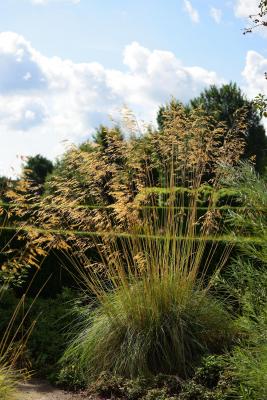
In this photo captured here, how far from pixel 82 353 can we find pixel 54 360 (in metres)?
0.55

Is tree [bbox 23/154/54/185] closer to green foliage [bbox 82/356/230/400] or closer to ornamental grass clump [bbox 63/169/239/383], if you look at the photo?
ornamental grass clump [bbox 63/169/239/383]

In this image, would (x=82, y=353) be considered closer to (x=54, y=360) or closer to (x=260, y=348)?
(x=54, y=360)

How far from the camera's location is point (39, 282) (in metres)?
7.57

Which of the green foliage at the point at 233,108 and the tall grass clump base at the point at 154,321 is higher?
the green foliage at the point at 233,108

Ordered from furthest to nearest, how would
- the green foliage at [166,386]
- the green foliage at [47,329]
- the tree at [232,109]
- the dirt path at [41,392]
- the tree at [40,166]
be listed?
1. the tree at [40,166]
2. the tree at [232,109]
3. the green foliage at [47,329]
4. the dirt path at [41,392]
5. the green foliage at [166,386]

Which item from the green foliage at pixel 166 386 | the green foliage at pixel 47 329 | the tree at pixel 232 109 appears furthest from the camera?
the tree at pixel 232 109

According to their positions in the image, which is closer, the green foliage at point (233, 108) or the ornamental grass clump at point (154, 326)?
the ornamental grass clump at point (154, 326)

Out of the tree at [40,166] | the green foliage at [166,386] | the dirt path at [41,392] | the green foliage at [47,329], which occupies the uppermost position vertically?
the tree at [40,166]

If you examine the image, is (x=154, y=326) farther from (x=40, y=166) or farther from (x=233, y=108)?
(x=40, y=166)

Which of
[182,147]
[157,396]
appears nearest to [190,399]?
[157,396]

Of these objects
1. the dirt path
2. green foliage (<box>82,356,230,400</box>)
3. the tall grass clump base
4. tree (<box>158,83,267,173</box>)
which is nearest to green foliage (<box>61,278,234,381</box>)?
the tall grass clump base

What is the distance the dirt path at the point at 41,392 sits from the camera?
15.1 feet

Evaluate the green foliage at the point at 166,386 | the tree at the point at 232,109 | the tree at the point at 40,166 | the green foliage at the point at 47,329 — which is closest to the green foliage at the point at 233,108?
the tree at the point at 232,109

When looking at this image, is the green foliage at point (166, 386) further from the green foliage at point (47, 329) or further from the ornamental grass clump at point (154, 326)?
the green foliage at point (47, 329)
